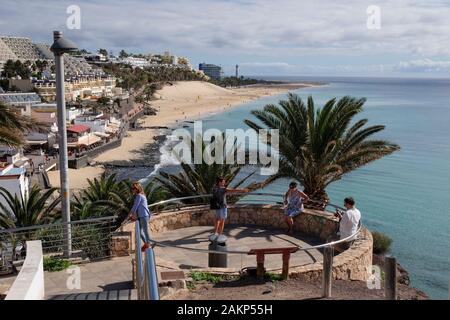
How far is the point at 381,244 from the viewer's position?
24656mm

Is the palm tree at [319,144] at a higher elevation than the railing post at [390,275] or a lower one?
higher

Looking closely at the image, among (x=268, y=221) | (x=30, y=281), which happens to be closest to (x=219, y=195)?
(x=268, y=221)

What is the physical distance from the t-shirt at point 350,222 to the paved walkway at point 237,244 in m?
0.78

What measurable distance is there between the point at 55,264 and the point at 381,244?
779 inches

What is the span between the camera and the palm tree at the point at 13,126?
30.5ft

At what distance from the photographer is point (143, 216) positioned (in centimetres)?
815

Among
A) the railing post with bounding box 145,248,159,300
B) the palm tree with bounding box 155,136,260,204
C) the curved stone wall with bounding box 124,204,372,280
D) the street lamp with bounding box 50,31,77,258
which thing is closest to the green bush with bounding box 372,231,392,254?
the palm tree with bounding box 155,136,260,204

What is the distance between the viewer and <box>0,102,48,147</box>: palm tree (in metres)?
9.31

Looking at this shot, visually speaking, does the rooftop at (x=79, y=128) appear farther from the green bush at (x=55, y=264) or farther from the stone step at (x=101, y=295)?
the stone step at (x=101, y=295)

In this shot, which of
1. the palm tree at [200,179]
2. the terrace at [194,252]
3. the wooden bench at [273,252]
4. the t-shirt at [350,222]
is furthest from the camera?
the palm tree at [200,179]

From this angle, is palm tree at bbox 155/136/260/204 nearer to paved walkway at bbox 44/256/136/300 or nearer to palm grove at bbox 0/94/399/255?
palm grove at bbox 0/94/399/255

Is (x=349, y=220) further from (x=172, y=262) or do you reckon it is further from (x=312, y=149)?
(x=312, y=149)

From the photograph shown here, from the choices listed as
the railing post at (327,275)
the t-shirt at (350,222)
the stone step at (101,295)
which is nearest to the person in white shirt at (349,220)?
the t-shirt at (350,222)
